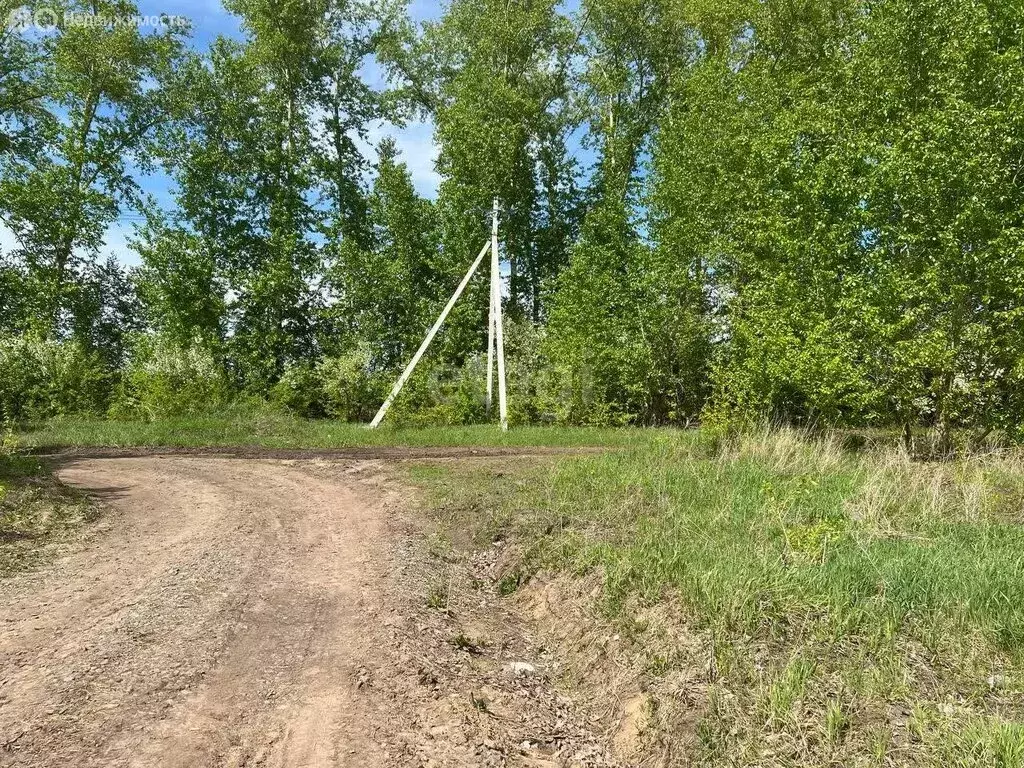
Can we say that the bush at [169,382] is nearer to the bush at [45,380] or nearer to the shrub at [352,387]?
the bush at [45,380]

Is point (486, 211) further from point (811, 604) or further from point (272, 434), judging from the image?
point (811, 604)

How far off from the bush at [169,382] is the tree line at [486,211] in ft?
0.41

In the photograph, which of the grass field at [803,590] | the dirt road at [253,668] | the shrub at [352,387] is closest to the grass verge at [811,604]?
the grass field at [803,590]

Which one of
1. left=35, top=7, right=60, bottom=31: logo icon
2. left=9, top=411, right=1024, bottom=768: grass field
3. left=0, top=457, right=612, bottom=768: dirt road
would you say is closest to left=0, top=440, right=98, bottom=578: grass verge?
left=0, top=457, right=612, bottom=768: dirt road

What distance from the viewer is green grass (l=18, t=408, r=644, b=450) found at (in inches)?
612

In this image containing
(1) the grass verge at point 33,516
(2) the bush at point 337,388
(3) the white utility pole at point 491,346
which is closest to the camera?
(1) the grass verge at point 33,516

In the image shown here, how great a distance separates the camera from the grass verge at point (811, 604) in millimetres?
3152

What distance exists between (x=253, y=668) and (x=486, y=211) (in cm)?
2260

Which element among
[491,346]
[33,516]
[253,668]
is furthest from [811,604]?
[491,346]

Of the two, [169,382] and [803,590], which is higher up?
[169,382]

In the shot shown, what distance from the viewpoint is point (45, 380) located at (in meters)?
20.7

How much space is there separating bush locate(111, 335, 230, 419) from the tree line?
12 centimetres

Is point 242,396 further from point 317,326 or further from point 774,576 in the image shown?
point 774,576

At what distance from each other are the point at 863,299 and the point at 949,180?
92.3 inches
